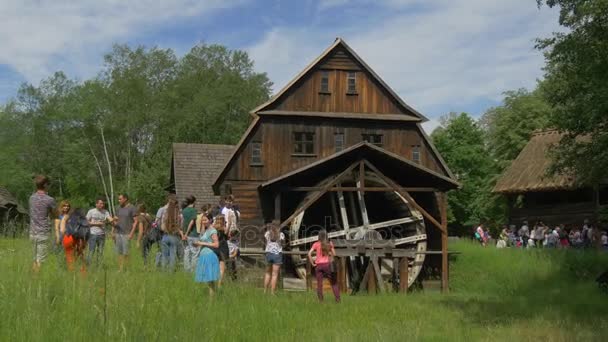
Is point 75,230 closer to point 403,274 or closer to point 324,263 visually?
point 324,263

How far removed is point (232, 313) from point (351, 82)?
18.2 meters

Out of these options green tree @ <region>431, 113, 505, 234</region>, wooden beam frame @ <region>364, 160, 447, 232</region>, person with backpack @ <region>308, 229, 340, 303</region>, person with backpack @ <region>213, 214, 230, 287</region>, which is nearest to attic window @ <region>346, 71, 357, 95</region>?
wooden beam frame @ <region>364, 160, 447, 232</region>

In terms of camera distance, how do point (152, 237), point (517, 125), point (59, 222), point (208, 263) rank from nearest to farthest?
point (208, 263) < point (59, 222) < point (152, 237) < point (517, 125)

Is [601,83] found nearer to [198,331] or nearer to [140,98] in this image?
[198,331]

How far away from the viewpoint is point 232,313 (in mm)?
9570

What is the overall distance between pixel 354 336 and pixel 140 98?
45.7 m

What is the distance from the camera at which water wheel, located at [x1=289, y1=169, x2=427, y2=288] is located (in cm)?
2339

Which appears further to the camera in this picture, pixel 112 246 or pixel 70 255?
pixel 112 246

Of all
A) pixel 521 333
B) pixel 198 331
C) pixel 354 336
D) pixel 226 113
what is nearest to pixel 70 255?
pixel 198 331

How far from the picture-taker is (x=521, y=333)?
10648 millimetres

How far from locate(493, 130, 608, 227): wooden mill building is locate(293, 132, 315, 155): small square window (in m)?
9.63

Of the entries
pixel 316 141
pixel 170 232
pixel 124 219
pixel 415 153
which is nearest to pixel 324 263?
pixel 170 232

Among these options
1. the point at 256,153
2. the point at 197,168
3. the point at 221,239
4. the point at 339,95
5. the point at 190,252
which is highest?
the point at 339,95

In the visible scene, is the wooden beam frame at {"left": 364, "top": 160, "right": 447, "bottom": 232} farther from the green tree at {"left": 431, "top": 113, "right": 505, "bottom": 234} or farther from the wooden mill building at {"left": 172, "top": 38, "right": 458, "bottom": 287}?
the green tree at {"left": 431, "top": 113, "right": 505, "bottom": 234}
